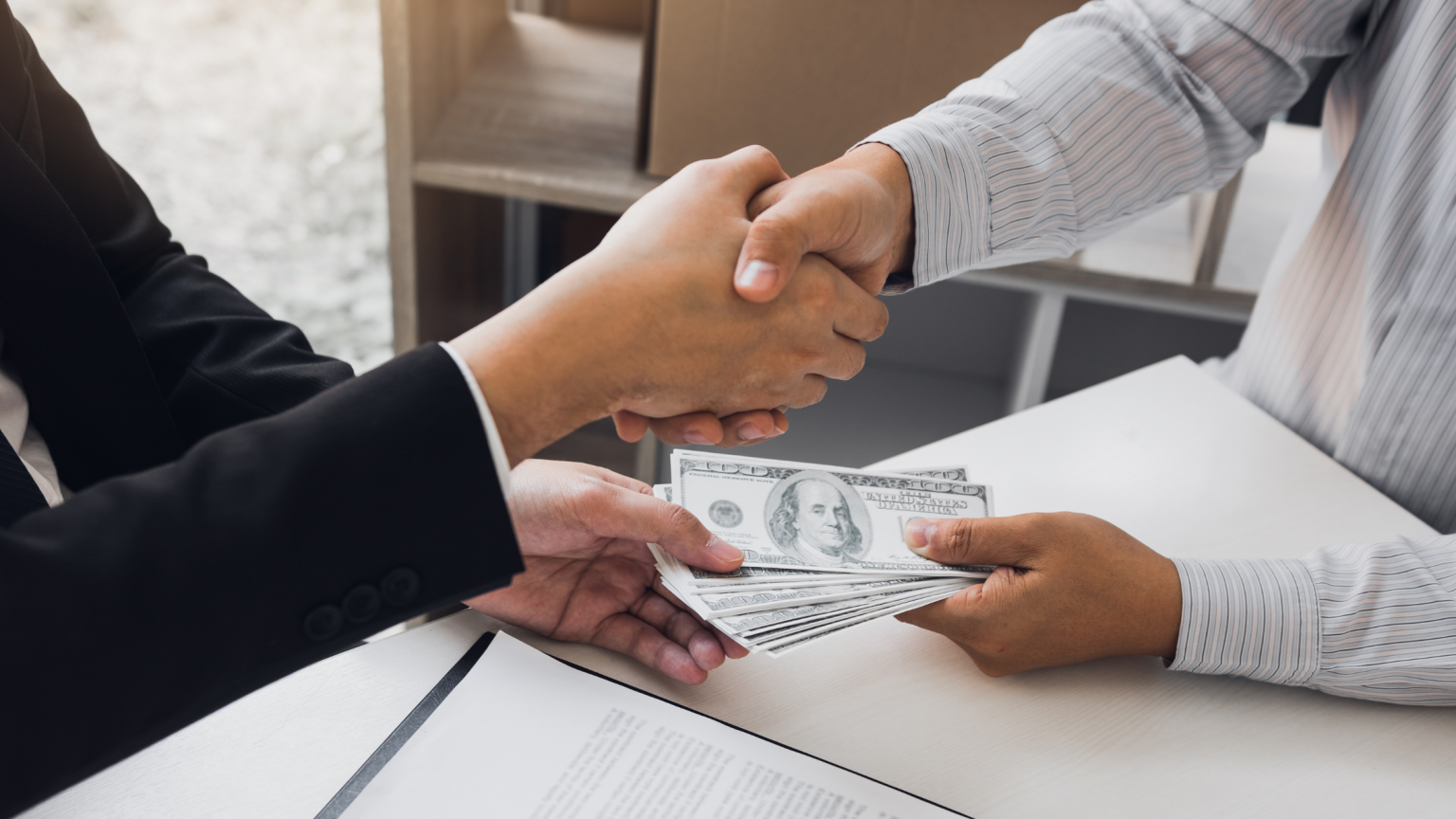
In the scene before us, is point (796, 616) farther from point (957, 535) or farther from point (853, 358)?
point (853, 358)

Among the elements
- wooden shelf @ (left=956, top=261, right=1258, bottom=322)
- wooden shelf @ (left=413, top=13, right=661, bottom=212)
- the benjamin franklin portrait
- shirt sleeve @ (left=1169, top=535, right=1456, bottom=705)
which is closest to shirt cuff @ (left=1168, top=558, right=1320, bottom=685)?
shirt sleeve @ (left=1169, top=535, right=1456, bottom=705)

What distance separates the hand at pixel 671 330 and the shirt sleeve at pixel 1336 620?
13.7 inches

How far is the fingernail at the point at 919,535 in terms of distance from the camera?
744 millimetres

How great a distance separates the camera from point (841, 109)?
54.8 inches

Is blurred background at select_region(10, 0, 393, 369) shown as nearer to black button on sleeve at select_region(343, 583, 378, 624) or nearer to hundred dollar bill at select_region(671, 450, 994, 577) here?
hundred dollar bill at select_region(671, 450, 994, 577)

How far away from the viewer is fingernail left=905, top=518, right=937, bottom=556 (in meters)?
0.74

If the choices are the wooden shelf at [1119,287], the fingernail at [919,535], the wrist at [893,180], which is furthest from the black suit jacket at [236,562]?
the wooden shelf at [1119,287]

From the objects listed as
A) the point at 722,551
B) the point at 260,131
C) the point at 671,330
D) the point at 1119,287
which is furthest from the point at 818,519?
the point at 260,131

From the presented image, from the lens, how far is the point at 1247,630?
718 millimetres

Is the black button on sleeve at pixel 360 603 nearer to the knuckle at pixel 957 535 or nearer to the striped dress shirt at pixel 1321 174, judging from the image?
the knuckle at pixel 957 535

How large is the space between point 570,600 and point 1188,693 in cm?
49

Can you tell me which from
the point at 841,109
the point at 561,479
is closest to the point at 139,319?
the point at 561,479

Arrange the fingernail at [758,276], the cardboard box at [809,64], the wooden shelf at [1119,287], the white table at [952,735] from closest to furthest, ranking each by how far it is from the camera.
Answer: the white table at [952,735], the fingernail at [758,276], the cardboard box at [809,64], the wooden shelf at [1119,287]

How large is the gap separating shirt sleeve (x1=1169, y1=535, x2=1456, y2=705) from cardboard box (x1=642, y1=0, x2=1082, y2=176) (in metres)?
0.84
